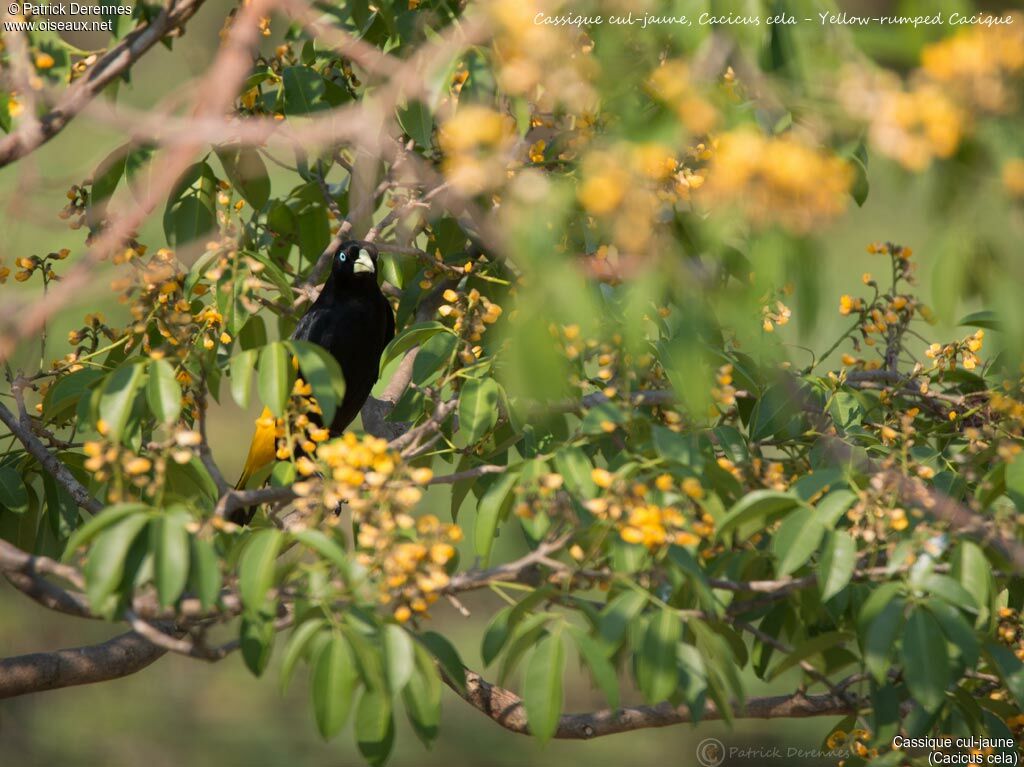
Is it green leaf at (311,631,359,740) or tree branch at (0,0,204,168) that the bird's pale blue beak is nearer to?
tree branch at (0,0,204,168)

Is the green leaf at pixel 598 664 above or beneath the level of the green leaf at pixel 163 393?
beneath

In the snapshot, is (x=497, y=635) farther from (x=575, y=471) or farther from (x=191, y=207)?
(x=191, y=207)

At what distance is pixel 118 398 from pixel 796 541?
86 cm

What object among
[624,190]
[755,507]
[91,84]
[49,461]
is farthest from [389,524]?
[49,461]

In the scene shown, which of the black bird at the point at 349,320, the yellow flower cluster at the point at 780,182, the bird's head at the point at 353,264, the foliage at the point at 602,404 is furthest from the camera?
the black bird at the point at 349,320

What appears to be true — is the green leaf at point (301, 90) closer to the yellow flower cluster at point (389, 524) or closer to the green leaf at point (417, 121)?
the green leaf at point (417, 121)

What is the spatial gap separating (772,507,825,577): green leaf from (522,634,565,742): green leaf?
0.30m

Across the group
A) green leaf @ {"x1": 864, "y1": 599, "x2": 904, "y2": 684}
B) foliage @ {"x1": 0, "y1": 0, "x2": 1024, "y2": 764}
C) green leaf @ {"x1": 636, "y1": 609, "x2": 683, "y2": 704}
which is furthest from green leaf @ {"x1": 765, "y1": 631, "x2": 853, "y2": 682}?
green leaf @ {"x1": 636, "y1": 609, "x2": 683, "y2": 704}

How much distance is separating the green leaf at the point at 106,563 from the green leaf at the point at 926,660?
35.4 inches

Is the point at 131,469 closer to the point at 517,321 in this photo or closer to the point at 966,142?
the point at 517,321

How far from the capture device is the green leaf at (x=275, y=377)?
149 centimetres

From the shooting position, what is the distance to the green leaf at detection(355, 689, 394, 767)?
4.35ft

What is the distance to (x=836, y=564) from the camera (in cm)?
142

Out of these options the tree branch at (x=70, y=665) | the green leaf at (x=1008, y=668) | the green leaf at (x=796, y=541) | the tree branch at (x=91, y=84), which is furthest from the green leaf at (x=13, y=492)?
the green leaf at (x=1008, y=668)
